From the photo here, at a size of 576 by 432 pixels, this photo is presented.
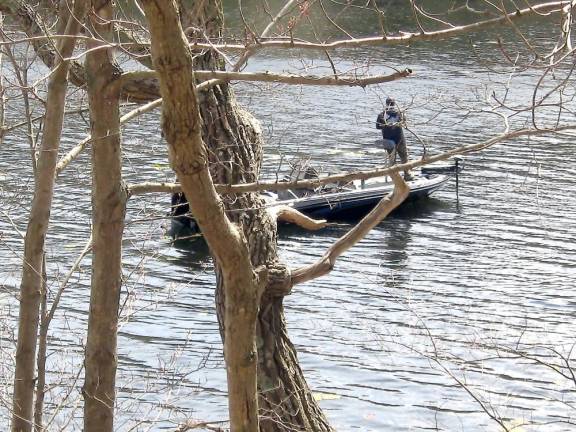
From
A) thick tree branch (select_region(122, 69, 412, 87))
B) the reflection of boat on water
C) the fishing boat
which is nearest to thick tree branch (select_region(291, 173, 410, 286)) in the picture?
thick tree branch (select_region(122, 69, 412, 87))

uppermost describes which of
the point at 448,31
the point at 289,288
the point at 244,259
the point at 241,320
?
the point at 448,31

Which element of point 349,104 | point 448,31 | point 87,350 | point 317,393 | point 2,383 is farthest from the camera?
point 349,104

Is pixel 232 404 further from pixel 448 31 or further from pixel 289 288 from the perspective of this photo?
pixel 289 288

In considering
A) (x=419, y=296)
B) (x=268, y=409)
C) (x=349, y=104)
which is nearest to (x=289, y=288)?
(x=268, y=409)

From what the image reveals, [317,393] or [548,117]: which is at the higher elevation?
[548,117]

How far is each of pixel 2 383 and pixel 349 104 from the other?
26555mm

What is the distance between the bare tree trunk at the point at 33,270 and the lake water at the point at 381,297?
172 centimetres

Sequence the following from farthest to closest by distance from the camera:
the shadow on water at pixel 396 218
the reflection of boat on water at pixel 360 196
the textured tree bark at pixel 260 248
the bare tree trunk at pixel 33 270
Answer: the shadow on water at pixel 396 218 → the reflection of boat on water at pixel 360 196 → the textured tree bark at pixel 260 248 → the bare tree trunk at pixel 33 270

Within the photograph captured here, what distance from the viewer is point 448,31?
18.0ft

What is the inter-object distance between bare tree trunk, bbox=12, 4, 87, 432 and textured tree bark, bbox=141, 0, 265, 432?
4024 millimetres

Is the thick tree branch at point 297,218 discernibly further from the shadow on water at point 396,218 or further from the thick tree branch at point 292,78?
the shadow on water at point 396,218

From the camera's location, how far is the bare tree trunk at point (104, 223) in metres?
6.41

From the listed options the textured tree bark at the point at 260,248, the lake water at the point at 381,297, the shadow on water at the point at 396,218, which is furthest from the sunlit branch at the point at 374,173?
the shadow on water at the point at 396,218

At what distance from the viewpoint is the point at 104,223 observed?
6.84m
